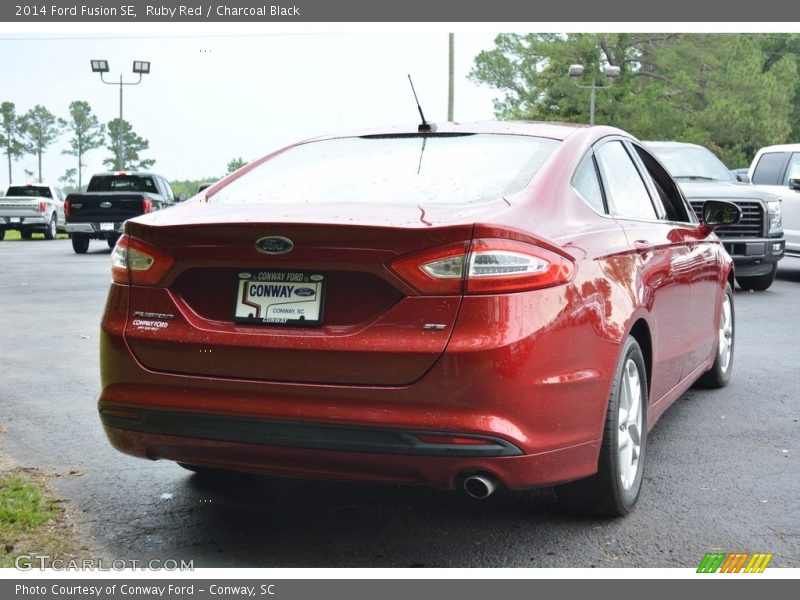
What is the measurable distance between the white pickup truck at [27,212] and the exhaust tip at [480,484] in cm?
2964

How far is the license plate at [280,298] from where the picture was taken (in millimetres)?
3568

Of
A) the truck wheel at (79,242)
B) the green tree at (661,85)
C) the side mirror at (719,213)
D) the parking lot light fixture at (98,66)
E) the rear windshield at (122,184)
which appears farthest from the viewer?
the green tree at (661,85)

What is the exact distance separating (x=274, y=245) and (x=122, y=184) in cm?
2366

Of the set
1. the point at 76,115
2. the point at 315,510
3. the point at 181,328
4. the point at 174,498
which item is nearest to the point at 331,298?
the point at 181,328

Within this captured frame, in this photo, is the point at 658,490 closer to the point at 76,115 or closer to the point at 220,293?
the point at 220,293

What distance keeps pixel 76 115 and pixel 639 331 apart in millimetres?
116572

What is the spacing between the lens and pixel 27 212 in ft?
107

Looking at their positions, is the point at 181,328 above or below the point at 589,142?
below

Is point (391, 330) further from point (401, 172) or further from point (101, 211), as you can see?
point (101, 211)

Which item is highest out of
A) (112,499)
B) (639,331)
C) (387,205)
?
(387,205)

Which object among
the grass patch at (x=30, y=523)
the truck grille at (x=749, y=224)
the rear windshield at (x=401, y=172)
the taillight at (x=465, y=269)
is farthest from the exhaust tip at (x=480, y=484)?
the truck grille at (x=749, y=224)

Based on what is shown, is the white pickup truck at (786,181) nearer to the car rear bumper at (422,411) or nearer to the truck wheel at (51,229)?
the car rear bumper at (422,411)

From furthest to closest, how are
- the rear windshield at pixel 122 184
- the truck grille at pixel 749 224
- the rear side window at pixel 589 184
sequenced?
the rear windshield at pixel 122 184
the truck grille at pixel 749 224
the rear side window at pixel 589 184

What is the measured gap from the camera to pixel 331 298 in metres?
3.55
